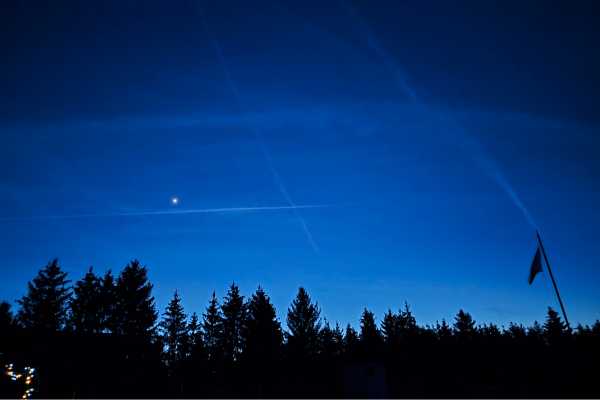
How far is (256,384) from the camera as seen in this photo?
83.7 ft

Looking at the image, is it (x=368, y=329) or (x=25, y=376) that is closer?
(x=25, y=376)

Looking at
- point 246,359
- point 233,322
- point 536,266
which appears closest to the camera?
point 536,266

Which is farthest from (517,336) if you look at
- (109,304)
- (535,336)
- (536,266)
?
(109,304)

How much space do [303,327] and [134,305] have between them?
19751 millimetres

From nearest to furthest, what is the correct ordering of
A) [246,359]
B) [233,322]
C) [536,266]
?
[536,266], [246,359], [233,322]

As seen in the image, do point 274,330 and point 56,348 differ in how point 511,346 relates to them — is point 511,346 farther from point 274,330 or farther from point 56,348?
point 56,348

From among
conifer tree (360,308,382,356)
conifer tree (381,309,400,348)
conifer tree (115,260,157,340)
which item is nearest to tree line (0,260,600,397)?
conifer tree (115,260,157,340)

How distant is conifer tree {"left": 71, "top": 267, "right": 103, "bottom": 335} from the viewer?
1300 inches

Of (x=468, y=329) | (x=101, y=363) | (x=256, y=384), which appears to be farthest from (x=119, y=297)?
(x=468, y=329)

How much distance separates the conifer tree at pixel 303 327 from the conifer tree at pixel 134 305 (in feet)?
52.5

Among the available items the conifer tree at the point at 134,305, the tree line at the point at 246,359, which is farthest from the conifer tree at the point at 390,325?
the conifer tree at the point at 134,305

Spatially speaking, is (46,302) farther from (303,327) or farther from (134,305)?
(303,327)

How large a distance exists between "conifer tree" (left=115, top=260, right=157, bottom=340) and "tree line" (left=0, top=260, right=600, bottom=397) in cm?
10

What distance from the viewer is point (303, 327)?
1567 inches
